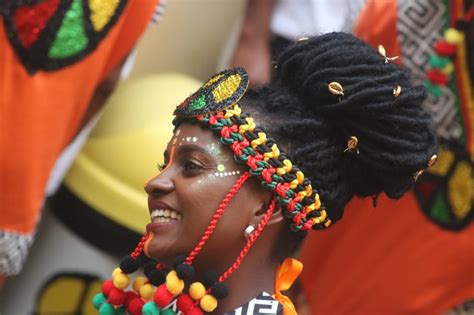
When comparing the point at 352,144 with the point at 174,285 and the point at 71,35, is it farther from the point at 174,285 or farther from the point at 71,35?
the point at 71,35

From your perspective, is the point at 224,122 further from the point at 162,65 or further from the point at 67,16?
the point at 162,65

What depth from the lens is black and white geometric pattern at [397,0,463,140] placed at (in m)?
2.14

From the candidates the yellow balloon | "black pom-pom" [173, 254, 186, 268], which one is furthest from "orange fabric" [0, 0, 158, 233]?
"black pom-pom" [173, 254, 186, 268]

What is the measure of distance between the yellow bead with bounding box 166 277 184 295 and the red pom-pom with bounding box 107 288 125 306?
0.11 metres

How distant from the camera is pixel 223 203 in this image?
1281 millimetres

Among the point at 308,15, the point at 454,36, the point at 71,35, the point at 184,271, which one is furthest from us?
the point at 308,15

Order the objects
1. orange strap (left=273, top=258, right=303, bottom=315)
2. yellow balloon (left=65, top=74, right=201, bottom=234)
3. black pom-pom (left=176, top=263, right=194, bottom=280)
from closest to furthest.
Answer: black pom-pom (left=176, top=263, right=194, bottom=280) < orange strap (left=273, top=258, right=303, bottom=315) < yellow balloon (left=65, top=74, right=201, bottom=234)

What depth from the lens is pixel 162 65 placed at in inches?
106

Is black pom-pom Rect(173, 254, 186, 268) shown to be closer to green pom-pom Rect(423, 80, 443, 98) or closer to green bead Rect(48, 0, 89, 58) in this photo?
green bead Rect(48, 0, 89, 58)

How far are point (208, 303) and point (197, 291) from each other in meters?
0.02

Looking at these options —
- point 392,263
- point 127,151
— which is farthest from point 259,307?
point 392,263

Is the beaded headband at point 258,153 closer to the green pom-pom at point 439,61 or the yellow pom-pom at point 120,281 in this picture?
the yellow pom-pom at point 120,281

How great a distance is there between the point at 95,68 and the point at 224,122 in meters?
0.66

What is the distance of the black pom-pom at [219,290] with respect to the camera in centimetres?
127
